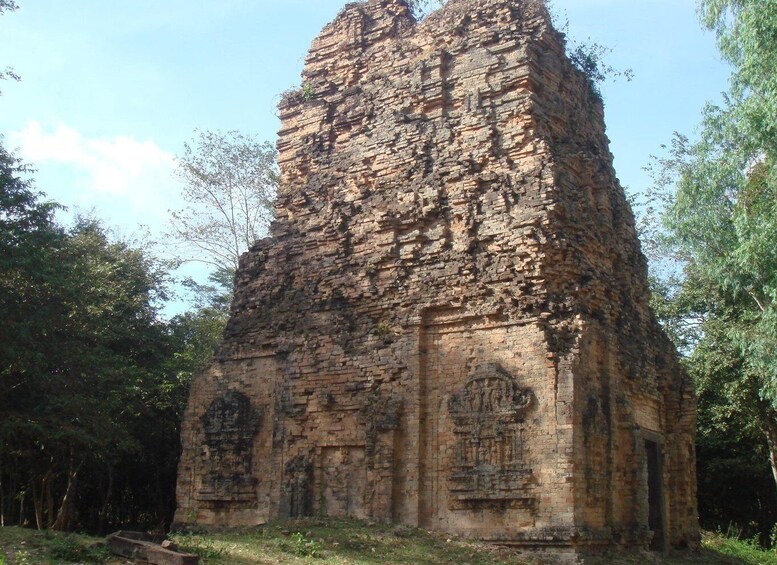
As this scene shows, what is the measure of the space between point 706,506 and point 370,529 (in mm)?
17075

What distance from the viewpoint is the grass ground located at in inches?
348

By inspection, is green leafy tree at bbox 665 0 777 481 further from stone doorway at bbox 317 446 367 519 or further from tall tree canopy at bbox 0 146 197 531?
tall tree canopy at bbox 0 146 197 531

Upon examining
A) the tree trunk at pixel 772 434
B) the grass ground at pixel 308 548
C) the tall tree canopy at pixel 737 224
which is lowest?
the grass ground at pixel 308 548

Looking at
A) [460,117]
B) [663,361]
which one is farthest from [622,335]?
[460,117]

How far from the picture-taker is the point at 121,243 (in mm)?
24922

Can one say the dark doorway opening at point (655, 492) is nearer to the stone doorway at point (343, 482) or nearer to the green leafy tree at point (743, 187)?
the green leafy tree at point (743, 187)

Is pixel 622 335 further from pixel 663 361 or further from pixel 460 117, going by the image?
pixel 460 117

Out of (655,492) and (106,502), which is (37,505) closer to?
(106,502)

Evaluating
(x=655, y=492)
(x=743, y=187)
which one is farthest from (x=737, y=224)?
(x=655, y=492)

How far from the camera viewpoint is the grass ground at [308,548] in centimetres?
883

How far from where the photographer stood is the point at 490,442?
1138 cm

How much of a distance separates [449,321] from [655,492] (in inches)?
180

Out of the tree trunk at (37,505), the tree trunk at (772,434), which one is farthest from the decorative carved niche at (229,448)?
the tree trunk at (772,434)

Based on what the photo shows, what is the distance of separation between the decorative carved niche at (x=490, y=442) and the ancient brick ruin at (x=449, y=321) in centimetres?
3
